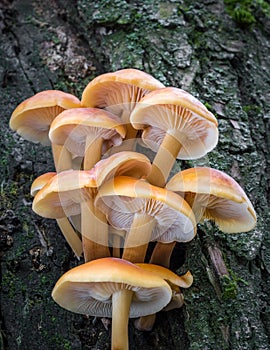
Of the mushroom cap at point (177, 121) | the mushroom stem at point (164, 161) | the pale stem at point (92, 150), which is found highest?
the mushroom cap at point (177, 121)

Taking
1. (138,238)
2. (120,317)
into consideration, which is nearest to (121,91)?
(138,238)

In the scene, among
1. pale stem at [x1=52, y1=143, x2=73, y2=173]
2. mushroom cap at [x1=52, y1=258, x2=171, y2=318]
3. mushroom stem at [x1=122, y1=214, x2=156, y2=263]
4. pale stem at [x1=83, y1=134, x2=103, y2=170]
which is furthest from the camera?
pale stem at [x1=52, y1=143, x2=73, y2=173]

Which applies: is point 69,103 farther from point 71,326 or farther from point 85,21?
point 85,21

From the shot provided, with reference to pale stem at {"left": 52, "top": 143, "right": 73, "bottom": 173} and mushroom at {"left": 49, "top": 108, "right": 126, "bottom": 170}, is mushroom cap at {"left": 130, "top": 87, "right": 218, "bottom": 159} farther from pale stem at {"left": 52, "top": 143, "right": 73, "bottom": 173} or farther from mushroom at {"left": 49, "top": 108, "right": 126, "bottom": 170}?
pale stem at {"left": 52, "top": 143, "right": 73, "bottom": 173}

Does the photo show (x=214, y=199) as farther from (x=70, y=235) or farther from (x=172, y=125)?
(x=70, y=235)

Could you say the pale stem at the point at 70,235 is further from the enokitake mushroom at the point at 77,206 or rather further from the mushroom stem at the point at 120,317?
the mushroom stem at the point at 120,317

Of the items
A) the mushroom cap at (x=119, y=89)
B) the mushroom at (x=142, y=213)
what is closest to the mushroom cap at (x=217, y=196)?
the mushroom at (x=142, y=213)

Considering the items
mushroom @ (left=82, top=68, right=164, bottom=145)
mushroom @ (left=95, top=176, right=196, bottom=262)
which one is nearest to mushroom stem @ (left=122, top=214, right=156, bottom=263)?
mushroom @ (left=95, top=176, right=196, bottom=262)
